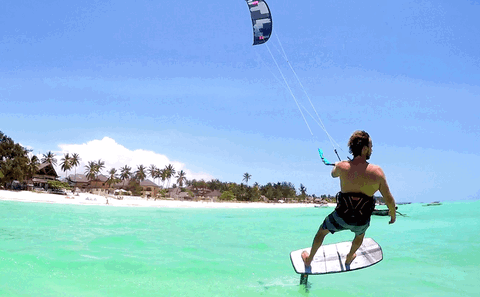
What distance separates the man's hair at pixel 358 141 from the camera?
4.36 meters

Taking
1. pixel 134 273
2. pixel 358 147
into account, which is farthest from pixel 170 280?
pixel 358 147

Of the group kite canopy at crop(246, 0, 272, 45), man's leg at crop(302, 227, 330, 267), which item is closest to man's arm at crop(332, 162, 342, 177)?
man's leg at crop(302, 227, 330, 267)

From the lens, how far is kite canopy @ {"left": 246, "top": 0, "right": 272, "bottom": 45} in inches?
372

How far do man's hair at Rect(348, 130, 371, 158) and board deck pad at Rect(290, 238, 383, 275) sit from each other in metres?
1.88

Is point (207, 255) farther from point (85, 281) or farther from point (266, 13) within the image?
point (266, 13)

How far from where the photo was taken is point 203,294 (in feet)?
17.6

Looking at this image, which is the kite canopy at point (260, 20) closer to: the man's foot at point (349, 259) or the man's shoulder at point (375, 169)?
the man's shoulder at point (375, 169)

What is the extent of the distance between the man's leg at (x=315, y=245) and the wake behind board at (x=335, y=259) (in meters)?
0.11

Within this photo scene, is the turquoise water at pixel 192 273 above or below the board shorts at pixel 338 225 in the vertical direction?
below

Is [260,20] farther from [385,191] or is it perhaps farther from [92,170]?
[92,170]

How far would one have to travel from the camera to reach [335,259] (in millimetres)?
5516

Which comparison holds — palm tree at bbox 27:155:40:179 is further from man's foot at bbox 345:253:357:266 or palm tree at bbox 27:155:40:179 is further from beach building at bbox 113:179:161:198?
man's foot at bbox 345:253:357:266

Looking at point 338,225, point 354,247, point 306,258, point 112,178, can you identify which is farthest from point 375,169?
point 112,178

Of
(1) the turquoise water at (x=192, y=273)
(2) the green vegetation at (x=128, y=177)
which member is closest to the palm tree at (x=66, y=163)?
(2) the green vegetation at (x=128, y=177)
